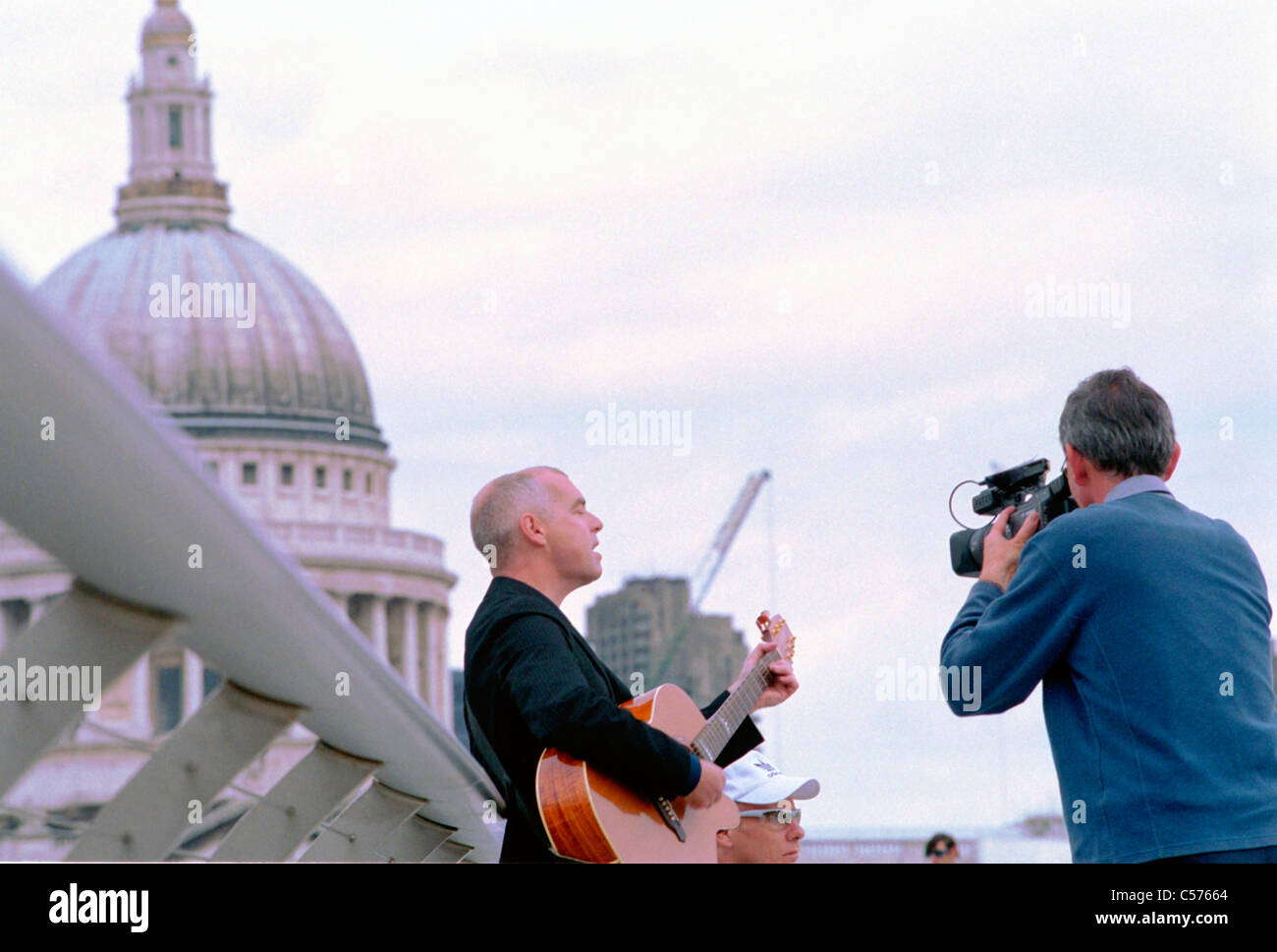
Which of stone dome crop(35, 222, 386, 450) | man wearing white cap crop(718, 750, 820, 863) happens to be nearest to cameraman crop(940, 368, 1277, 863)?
man wearing white cap crop(718, 750, 820, 863)

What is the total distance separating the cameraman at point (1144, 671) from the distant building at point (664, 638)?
403 feet

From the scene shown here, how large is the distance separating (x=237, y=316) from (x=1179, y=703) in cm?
10273

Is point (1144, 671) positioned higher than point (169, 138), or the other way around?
point (169, 138)

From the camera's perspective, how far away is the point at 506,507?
5551 mm

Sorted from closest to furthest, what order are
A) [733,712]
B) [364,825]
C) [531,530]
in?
[531,530] < [733,712] < [364,825]

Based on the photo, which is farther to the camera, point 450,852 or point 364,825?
point 450,852

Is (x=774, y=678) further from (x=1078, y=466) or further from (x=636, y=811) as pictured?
(x=1078, y=466)

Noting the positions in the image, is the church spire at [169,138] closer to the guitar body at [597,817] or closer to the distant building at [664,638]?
the distant building at [664,638]

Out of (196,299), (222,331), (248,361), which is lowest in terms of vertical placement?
(248,361)

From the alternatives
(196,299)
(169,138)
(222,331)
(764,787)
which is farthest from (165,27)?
(764,787)

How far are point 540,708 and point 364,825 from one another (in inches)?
89.9

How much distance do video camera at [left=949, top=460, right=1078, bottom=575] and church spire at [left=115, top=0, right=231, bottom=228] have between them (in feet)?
348

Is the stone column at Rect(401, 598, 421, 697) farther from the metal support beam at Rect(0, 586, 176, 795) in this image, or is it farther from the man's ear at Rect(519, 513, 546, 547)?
the metal support beam at Rect(0, 586, 176, 795)
